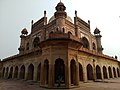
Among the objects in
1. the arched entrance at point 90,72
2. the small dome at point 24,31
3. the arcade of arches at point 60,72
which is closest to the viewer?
the arcade of arches at point 60,72

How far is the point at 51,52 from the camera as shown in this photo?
11.6 meters

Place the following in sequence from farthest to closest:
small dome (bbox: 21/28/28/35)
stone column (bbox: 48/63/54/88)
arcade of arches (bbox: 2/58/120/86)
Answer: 1. small dome (bbox: 21/28/28/35)
2. arcade of arches (bbox: 2/58/120/86)
3. stone column (bbox: 48/63/54/88)

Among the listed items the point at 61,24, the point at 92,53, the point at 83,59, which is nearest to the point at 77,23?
the point at 61,24

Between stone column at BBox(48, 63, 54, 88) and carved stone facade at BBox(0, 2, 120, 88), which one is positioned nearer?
stone column at BBox(48, 63, 54, 88)

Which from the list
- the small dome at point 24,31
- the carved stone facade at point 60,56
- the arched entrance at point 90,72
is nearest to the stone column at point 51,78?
the carved stone facade at point 60,56

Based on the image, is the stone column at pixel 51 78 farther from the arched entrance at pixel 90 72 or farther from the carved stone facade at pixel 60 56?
the arched entrance at pixel 90 72

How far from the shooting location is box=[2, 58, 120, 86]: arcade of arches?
39.0 feet

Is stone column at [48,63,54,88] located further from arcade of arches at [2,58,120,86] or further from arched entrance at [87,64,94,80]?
arched entrance at [87,64,94,80]

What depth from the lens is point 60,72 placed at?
15.2 metres

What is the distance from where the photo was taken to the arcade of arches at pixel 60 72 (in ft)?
39.0

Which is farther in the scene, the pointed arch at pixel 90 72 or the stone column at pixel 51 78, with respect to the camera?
the pointed arch at pixel 90 72

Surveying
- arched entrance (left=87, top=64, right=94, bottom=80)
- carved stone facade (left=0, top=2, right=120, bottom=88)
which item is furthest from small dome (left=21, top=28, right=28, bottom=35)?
arched entrance (left=87, top=64, right=94, bottom=80)

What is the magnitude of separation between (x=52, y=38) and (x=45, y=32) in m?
12.5

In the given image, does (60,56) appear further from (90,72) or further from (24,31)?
(24,31)
